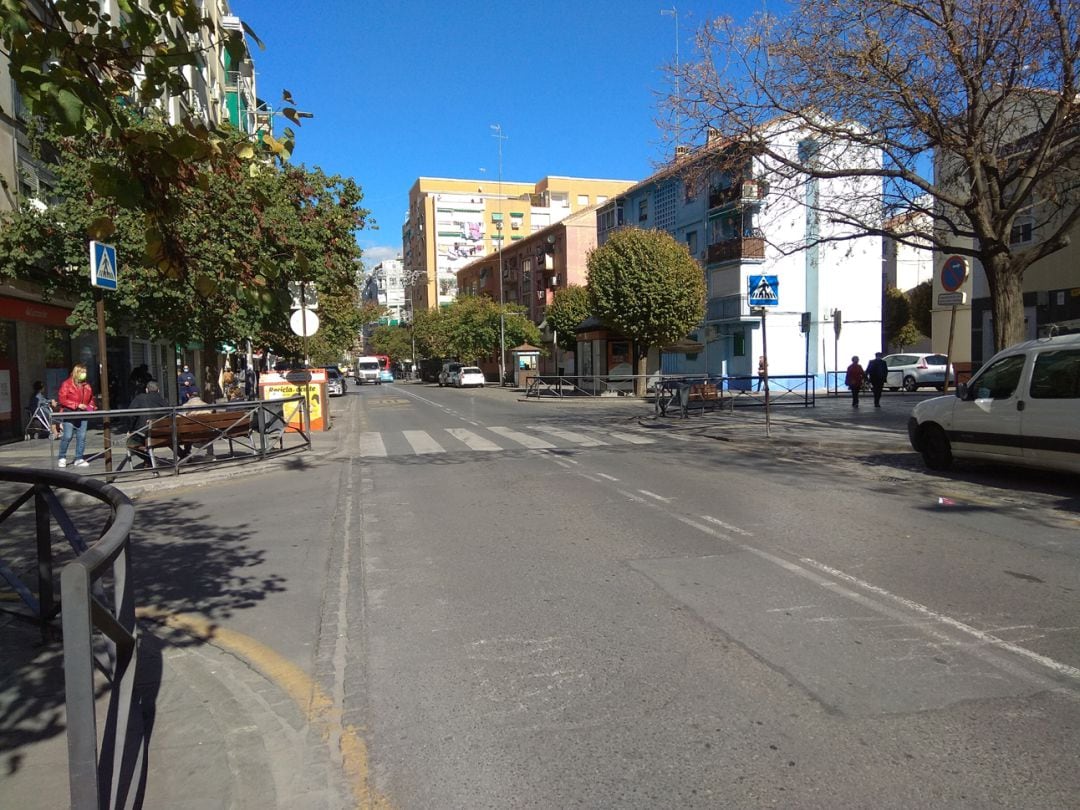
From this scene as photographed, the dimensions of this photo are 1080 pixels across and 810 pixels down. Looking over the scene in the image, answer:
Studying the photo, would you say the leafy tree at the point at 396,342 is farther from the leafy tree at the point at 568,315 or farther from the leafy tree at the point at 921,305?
the leafy tree at the point at 921,305

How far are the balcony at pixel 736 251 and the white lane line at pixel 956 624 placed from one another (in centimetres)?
3268

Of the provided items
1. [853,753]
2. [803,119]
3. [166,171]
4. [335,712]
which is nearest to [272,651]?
[335,712]

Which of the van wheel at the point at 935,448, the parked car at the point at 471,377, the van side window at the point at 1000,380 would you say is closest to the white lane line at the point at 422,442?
the van wheel at the point at 935,448

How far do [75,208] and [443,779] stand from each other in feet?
53.8

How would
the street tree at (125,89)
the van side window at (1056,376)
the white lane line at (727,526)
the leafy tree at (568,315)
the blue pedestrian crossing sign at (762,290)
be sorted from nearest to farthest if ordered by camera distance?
the street tree at (125,89)
the white lane line at (727,526)
the van side window at (1056,376)
the blue pedestrian crossing sign at (762,290)
the leafy tree at (568,315)

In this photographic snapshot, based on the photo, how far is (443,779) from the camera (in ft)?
10.2

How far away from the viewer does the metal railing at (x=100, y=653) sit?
2.21 m

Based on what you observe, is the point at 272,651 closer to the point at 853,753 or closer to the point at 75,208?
the point at 853,753

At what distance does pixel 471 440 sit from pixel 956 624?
12331mm

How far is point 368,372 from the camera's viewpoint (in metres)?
74.7

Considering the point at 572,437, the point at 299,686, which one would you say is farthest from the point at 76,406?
the point at 299,686

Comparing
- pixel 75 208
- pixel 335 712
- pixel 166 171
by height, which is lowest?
pixel 335 712

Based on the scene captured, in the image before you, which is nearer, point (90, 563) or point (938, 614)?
point (90, 563)

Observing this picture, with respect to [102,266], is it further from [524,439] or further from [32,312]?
[32,312]
